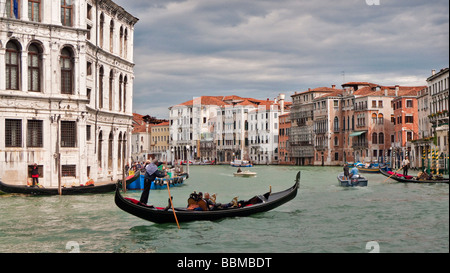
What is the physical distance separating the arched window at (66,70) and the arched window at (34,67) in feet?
2.36

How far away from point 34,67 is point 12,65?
0.64 meters

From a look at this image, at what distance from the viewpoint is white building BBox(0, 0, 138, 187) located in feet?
57.1

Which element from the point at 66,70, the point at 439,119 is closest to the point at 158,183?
the point at 66,70

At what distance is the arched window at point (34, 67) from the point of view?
→ 58.6 feet

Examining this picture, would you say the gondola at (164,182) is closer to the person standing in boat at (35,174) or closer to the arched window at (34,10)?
the person standing in boat at (35,174)

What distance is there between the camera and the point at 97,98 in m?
21.3

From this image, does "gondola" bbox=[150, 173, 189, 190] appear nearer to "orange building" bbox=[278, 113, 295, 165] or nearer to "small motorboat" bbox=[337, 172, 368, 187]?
"small motorboat" bbox=[337, 172, 368, 187]

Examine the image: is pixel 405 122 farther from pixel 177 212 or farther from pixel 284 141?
pixel 177 212

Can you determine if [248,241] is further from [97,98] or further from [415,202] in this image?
[97,98]

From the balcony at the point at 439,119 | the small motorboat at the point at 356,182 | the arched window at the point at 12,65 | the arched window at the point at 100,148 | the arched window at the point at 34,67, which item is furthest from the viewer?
the balcony at the point at 439,119

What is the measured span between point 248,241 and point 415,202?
26.7ft

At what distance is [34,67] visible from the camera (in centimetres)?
1794

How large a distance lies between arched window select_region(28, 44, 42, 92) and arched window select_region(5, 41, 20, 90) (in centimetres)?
35

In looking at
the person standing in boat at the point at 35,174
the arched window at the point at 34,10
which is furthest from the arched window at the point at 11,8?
the person standing in boat at the point at 35,174
